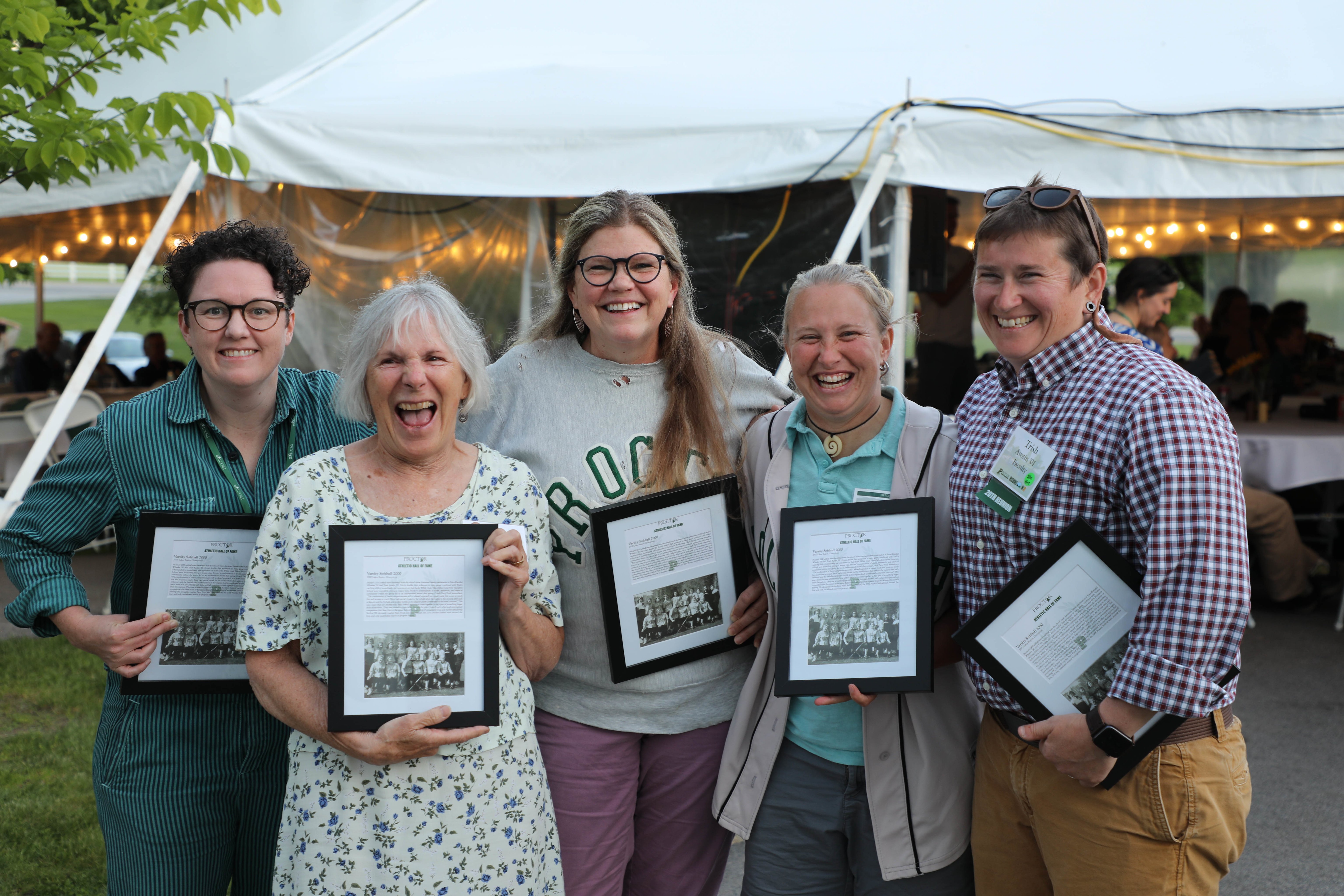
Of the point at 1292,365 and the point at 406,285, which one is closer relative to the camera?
the point at 406,285

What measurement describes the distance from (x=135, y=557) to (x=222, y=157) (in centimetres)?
172

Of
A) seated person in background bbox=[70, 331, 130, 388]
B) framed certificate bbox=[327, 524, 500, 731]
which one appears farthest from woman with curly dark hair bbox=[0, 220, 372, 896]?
seated person in background bbox=[70, 331, 130, 388]

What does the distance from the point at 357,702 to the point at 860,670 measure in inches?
39.1

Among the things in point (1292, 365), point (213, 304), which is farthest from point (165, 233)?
point (1292, 365)

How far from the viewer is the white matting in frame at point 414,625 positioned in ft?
6.30

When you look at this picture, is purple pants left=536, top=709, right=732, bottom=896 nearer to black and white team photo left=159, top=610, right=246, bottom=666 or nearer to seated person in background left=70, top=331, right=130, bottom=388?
black and white team photo left=159, top=610, right=246, bottom=666

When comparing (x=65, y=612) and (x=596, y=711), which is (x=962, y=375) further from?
(x=65, y=612)

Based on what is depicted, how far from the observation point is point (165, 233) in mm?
4996

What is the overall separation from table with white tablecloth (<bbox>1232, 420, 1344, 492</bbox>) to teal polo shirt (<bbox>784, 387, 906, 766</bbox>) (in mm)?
5470

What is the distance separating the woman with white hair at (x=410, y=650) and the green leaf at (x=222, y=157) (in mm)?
1502

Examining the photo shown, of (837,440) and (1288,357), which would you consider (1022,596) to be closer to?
(837,440)

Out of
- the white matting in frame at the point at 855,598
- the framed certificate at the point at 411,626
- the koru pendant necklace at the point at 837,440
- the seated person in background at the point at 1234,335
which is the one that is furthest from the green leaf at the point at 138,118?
the seated person in background at the point at 1234,335

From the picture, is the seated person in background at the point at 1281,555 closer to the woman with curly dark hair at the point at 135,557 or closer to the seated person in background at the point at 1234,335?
the seated person in background at the point at 1234,335

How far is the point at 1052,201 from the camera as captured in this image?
1972 millimetres
